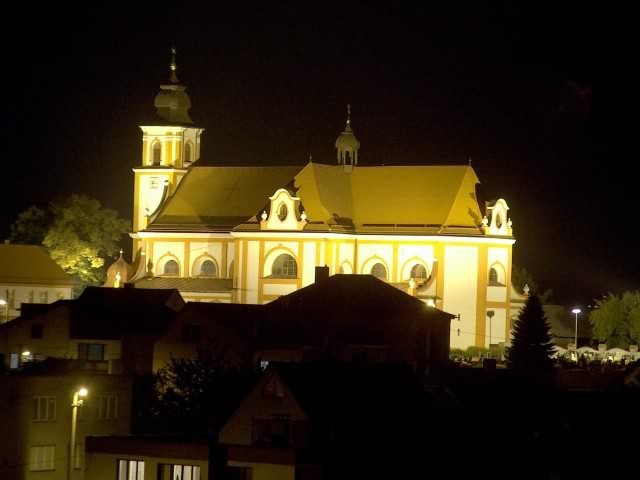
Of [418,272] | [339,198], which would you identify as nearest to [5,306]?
[339,198]

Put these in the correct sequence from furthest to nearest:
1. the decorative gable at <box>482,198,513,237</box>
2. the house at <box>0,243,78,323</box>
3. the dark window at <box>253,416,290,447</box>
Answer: the house at <box>0,243,78,323</box> → the decorative gable at <box>482,198,513,237</box> → the dark window at <box>253,416,290,447</box>

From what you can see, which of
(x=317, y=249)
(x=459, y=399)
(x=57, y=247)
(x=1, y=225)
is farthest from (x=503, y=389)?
(x=1, y=225)

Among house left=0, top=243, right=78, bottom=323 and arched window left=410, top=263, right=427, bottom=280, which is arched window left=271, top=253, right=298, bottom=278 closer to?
arched window left=410, top=263, right=427, bottom=280

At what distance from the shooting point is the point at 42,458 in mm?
67250

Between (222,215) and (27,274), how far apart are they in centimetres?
1080

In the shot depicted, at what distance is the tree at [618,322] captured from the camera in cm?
12681

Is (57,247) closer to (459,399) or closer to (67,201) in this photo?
(67,201)

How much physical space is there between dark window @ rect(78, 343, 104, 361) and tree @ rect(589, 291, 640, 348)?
45.5 meters

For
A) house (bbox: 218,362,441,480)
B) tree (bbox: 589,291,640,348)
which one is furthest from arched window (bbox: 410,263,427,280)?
house (bbox: 218,362,441,480)

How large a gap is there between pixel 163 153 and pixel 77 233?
10536mm

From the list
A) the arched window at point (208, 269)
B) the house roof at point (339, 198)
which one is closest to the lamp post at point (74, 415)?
the house roof at point (339, 198)

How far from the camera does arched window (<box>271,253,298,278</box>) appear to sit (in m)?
122

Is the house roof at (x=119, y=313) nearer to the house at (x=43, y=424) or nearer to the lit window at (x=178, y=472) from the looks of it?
the house at (x=43, y=424)

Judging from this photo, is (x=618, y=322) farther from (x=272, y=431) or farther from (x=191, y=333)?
(x=272, y=431)
